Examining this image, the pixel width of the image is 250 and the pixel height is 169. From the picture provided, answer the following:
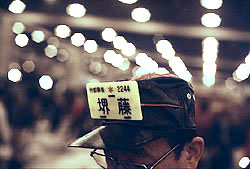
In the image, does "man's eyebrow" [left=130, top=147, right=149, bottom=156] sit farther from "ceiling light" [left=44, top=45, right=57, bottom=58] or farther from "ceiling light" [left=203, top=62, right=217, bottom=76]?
"ceiling light" [left=203, top=62, right=217, bottom=76]

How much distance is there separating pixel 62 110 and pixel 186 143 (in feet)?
22.5

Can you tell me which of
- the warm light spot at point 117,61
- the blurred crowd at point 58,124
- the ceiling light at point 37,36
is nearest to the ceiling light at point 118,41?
the blurred crowd at point 58,124

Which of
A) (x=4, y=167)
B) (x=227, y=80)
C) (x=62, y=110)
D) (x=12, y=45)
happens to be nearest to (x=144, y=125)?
(x=4, y=167)

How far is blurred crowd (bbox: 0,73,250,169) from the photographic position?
3.80m

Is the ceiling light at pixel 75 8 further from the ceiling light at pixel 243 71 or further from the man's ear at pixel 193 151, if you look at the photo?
the ceiling light at pixel 243 71

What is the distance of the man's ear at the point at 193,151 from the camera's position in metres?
1.52

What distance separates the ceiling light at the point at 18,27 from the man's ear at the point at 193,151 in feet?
23.6

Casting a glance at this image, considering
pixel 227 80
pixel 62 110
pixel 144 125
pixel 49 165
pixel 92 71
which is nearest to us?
pixel 144 125

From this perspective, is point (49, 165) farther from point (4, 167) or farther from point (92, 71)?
point (92, 71)

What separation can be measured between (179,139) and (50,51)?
1227 centimetres

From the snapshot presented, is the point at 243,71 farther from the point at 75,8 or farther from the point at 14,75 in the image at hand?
the point at 75,8

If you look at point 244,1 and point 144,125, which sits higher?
point 244,1

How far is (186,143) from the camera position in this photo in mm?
1524

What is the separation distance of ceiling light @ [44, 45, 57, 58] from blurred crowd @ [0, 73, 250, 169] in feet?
11.9
